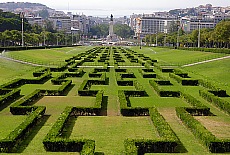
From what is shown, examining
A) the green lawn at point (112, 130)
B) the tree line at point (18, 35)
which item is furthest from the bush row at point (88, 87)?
the tree line at point (18, 35)

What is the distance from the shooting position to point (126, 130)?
1444cm

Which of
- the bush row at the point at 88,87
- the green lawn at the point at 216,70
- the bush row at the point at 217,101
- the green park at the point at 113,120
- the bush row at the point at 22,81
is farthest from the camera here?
the green lawn at the point at 216,70

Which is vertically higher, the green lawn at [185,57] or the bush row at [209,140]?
the green lawn at [185,57]

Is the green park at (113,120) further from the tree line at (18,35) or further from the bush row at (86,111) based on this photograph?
the tree line at (18,35)

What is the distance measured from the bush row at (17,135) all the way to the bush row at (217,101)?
1019 centimetres

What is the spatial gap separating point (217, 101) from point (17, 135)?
1229 cm

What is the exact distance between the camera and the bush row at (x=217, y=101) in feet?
59.3

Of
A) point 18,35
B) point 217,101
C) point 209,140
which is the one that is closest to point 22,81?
point 217,101

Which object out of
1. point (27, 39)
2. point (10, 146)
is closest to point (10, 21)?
point (27, 39)

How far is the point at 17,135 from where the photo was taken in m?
12.4

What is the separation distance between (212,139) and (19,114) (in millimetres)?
10031

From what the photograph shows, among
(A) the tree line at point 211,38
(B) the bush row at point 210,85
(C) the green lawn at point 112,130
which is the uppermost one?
(A) the tree line at point 211,38

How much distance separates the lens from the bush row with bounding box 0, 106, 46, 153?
38.3 ft

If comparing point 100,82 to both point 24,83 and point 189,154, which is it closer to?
point 24,83
